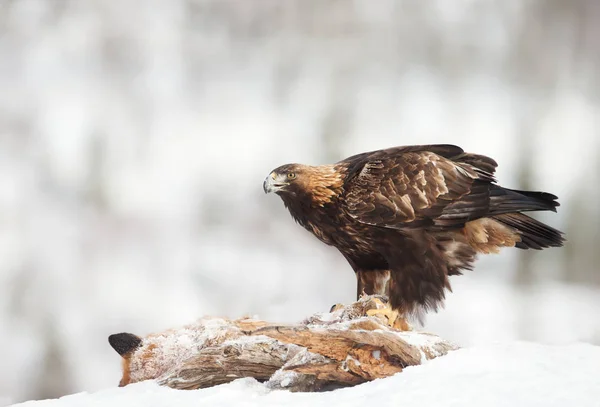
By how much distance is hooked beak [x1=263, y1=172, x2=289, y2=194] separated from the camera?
312 centimetres

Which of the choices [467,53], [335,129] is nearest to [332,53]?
[335,129]

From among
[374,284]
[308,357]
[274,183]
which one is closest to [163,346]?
[308,357]

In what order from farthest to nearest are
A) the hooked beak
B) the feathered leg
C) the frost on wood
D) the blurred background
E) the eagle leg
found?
the blurred background → the feathered leg → the hooked beak → the eagle leg → the frost on wood

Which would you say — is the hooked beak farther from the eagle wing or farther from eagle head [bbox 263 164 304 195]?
the eagle wing

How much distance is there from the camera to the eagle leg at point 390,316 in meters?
2.97

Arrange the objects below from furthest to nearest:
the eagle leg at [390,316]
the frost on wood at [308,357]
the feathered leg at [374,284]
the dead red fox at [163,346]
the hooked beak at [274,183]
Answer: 1. the feathered leg at [374,284]
2. the hooked beak at [274,183]
3. the eagle leg at [390,316]
4. the dead red fox at [163,346]
5. the frost on wood at [308,357]

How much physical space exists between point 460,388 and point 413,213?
1015 mm

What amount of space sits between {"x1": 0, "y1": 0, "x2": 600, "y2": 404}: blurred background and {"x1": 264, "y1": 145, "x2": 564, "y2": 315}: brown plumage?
0.44 meters

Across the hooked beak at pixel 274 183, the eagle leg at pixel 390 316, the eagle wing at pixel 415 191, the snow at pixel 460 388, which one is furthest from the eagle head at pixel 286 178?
the snow at pixel 460 388

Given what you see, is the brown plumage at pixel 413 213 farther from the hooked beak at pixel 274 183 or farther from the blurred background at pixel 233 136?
the blurred background at pixel 233 136

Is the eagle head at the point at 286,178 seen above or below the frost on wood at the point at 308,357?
above

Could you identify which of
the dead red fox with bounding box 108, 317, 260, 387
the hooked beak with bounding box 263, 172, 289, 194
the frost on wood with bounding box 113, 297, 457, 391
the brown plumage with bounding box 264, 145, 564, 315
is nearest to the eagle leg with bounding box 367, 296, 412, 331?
the brown plumage with bounding box 264, 145, 564, 315

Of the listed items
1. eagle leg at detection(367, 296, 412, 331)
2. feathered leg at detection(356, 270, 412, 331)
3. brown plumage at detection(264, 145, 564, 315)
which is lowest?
eagle leg at detection(367, 296, 412, 331)

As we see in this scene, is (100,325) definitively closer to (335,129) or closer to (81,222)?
(81,222)
